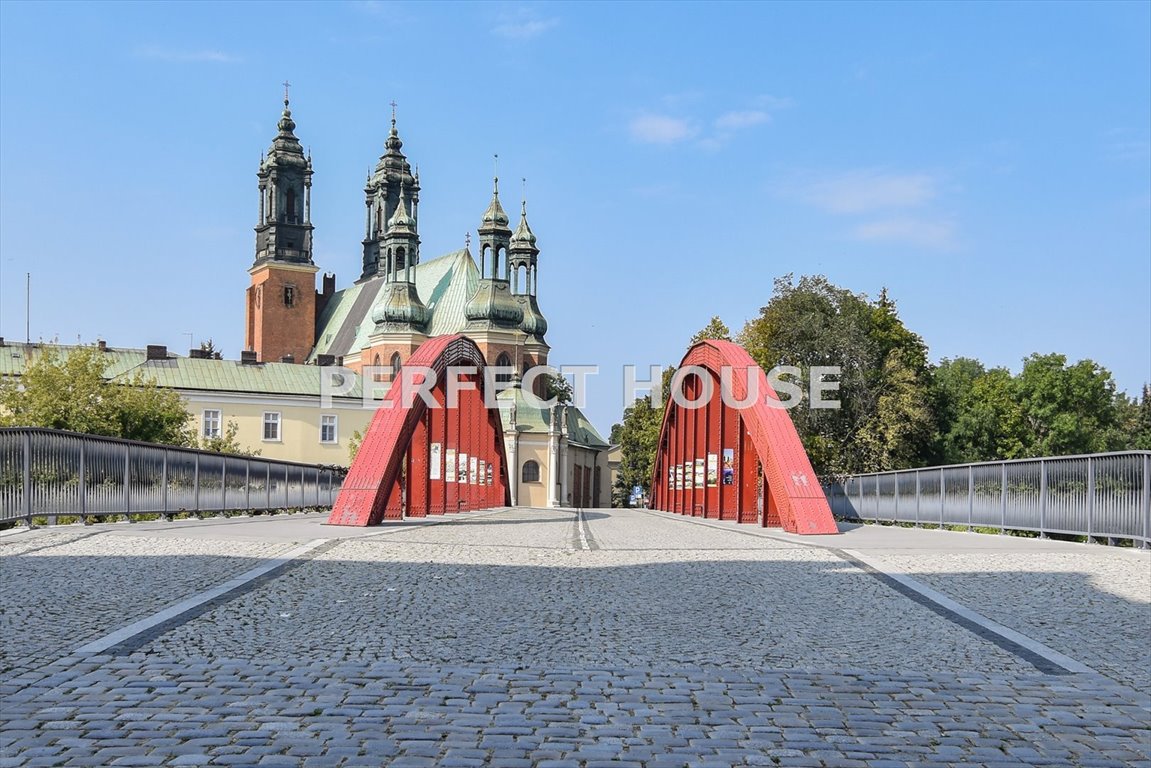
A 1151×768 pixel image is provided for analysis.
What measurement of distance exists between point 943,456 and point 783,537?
39.2m

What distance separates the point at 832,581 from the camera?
1167 centimetres

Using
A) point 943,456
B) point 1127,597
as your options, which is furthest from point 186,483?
point 943,456

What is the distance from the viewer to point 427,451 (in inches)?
1137

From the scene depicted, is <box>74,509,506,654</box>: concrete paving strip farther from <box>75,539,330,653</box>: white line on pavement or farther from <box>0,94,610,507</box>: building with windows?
<box>0,94,610,507</box>: building with windows

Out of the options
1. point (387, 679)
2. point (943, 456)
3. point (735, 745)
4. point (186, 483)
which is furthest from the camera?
point (943, 456)

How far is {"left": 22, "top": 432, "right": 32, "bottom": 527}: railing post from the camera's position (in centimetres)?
1512

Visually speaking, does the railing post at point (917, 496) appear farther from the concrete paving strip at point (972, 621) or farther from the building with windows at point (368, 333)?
the building with windows at point (368, 333)

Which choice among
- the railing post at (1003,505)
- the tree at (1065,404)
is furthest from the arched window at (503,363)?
the railing post at (1003,505)

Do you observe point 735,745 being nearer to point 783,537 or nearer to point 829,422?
point 783,537

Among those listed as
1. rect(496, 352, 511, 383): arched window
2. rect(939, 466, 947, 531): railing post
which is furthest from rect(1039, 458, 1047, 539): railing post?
rect(496, 352, 511, 383): arched window

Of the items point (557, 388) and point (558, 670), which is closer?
point (558, 670)

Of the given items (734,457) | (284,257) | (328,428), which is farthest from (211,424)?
(734,457)

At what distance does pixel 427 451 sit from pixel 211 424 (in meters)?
39.8

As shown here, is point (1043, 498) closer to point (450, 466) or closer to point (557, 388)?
point (450, 466)
